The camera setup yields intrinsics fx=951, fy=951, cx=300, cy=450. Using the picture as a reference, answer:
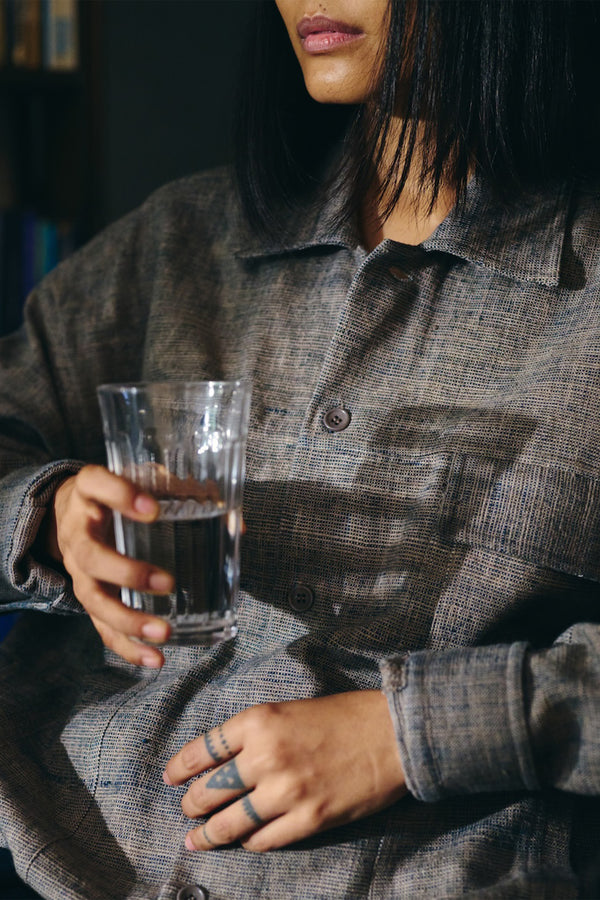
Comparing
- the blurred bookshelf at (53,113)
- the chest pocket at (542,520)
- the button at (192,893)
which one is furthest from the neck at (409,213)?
the blurred bookshelf at (53,113)

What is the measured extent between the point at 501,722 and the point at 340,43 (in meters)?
0.66

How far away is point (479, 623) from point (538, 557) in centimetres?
8

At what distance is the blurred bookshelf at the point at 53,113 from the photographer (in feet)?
6.13

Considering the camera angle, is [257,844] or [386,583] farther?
[386,583]

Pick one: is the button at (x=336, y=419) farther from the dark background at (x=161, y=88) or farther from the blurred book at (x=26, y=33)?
Answer: the blurred book at (x=26, y=33)

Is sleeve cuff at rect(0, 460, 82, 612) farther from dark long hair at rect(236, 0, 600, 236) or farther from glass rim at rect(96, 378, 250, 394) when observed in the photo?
dark long hair at rect(236, 0, 600, 236)

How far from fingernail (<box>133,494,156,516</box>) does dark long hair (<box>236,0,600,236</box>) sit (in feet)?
1.59

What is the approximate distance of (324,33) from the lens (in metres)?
0.95

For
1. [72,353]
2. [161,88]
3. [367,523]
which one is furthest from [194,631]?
[161,88]

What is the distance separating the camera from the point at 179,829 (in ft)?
2.73

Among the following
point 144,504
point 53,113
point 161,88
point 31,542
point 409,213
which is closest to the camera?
point 144,504

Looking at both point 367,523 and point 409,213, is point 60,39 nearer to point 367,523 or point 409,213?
point 409,213

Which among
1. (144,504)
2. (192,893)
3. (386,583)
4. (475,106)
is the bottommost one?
(192,893)

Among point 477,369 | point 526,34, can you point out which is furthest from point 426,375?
point 526,34
